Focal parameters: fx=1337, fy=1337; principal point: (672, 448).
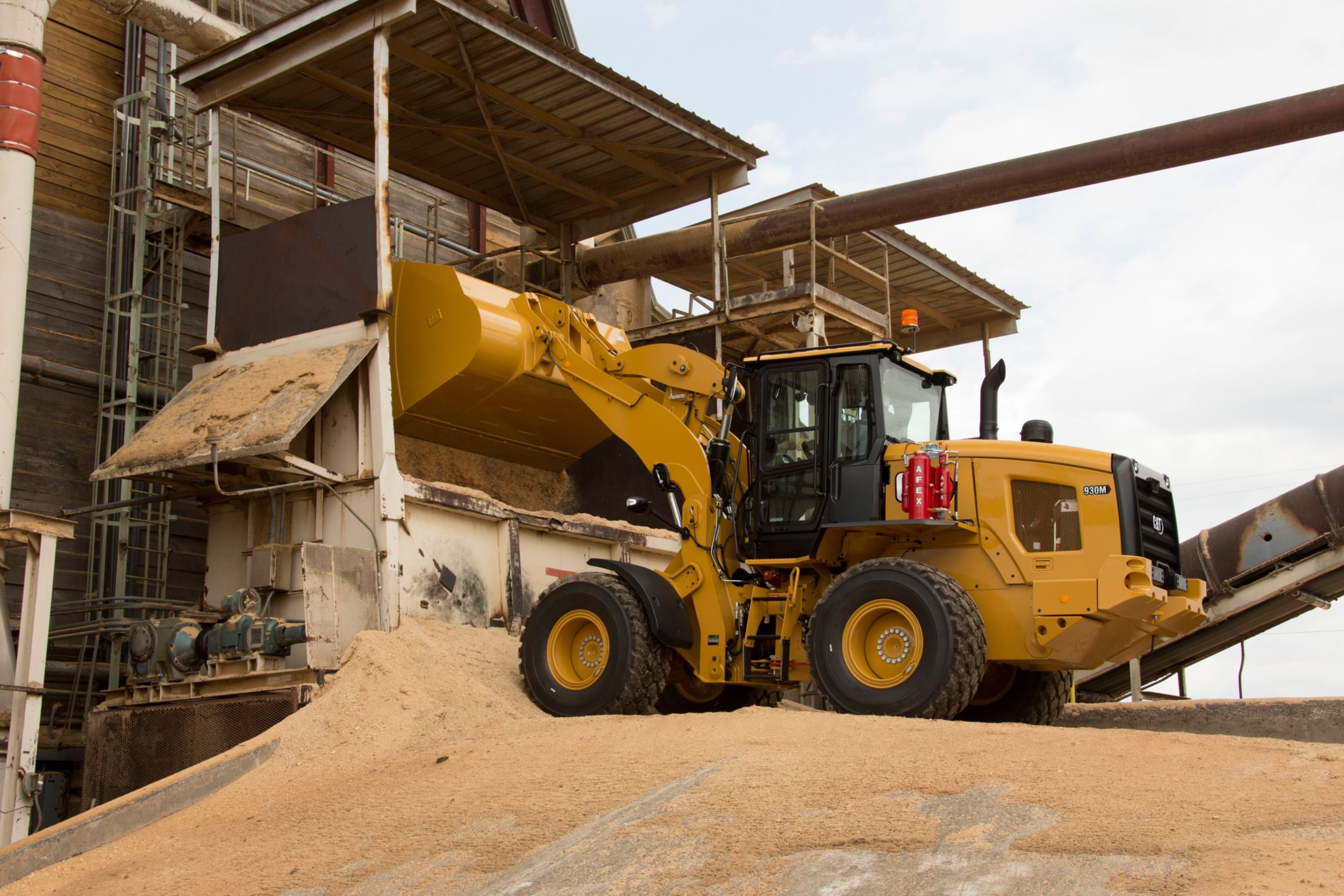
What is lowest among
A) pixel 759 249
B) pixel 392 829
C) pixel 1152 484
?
pixel 392 829

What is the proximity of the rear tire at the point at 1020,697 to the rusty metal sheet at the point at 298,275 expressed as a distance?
5.95 meters

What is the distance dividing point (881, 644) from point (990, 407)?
2.14 meters

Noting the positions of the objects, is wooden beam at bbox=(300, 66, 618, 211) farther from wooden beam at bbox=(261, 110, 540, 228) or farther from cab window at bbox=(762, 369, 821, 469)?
cab window at bbox=(762, 369, 821, 469)

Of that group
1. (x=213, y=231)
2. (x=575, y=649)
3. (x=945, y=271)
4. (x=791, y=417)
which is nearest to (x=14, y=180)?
(x=213, y=231)

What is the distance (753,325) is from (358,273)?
4903 mm

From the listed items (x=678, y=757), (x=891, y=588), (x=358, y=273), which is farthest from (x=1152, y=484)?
(x=358, y=273)

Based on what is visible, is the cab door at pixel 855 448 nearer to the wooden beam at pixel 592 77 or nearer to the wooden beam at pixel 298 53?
the wooden beam at pixel 592 77

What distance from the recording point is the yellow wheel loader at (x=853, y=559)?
26.8 ft

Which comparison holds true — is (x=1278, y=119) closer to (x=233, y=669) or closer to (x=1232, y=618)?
(x=1232, y=618)

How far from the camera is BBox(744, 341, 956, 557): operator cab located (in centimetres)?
895

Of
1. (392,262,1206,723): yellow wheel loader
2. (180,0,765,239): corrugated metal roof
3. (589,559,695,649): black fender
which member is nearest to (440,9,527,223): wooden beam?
(180,0,765,239): corrugated metal roof

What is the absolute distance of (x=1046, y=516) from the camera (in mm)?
8453

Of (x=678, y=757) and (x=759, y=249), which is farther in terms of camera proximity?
(x=759, y=249)

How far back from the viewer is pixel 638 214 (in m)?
15.7
